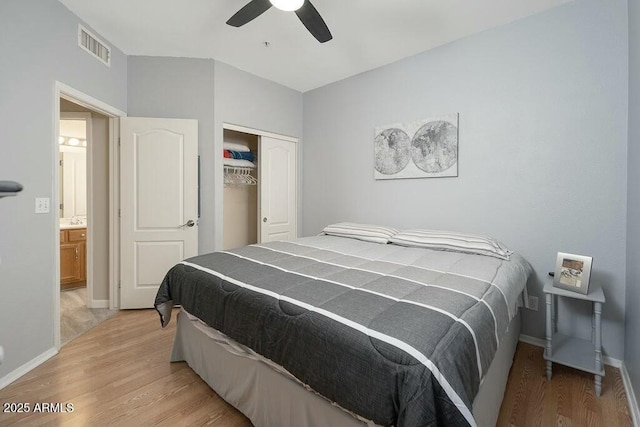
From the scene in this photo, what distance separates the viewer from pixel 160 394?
1.77 meters

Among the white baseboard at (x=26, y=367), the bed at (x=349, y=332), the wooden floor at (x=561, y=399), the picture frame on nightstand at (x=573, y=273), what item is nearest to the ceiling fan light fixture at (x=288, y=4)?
the bed at (x=349, y=332)

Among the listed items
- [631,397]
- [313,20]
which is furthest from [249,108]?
[631,397]

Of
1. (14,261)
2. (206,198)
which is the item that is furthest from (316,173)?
(14,261)

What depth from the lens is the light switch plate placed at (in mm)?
2123

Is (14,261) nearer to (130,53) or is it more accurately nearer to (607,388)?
(130,53)

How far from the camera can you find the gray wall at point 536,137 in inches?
81.7

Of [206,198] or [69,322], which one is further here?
[206,198]

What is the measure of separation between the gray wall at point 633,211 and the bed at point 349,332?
0.57m

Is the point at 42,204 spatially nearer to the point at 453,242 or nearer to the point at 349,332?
the point at 349,332

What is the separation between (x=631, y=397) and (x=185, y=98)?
4.37 m

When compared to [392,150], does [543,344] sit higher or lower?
lower

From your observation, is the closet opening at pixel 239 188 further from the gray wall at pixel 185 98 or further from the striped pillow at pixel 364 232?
the striped pillow at pixel 364 232

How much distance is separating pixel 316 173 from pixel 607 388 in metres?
3.35

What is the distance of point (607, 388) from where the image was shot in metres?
1.86
